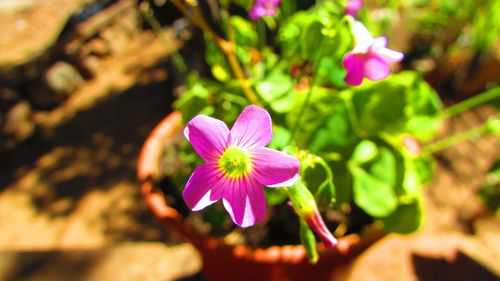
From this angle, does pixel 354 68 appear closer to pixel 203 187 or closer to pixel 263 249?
pixel 203 187

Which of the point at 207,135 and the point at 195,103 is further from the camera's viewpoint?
the point at 195,103

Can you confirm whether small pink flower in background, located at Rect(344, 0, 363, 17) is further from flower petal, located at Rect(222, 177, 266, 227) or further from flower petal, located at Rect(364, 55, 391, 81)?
flower petal, located at Rect(222, 177, 266, 227)

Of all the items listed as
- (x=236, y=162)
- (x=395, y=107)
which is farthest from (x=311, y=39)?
(x=236, y=162)

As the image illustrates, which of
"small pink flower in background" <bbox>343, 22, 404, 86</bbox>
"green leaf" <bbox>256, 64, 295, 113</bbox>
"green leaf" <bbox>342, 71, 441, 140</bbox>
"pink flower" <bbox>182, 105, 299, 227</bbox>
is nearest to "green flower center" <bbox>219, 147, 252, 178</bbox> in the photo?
"pink flower" <bbox>182, 105, 299, 227</bbox>

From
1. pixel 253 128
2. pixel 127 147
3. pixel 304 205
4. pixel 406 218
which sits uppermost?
pixel 253 128

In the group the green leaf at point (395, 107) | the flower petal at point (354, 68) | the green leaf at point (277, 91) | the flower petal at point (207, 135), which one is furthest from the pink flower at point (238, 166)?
the green leaf at point (395, 107)

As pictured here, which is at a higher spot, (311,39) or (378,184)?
(311,39)

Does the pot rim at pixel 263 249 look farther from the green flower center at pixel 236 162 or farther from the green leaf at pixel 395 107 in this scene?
the green flower center at pixel 236 162
